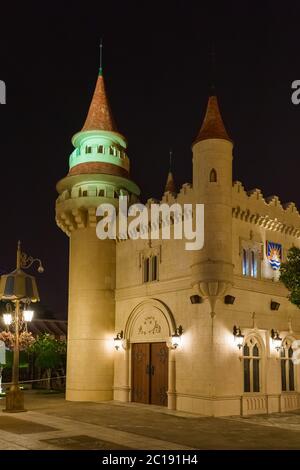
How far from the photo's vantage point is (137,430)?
59.1 feet

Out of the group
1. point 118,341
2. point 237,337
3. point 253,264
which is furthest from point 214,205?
point 118,341

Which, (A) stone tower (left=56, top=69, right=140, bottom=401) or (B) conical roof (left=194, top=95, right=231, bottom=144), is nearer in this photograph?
(B) conical roof (left=194, top=95, right=231, bottom=144)

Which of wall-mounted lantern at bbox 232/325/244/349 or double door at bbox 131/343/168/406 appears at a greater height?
wall-mounted lantern at bbox 232/325/244/349

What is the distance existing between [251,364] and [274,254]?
16.9 ft

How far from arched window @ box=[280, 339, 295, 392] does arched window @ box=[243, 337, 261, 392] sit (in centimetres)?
163

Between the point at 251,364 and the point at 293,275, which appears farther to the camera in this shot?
the point at 251,364

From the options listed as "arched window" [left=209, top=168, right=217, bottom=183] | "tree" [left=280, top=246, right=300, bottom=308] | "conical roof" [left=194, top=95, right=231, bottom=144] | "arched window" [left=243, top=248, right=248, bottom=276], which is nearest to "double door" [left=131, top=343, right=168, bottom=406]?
"arched window" [left=243, top=248, right=248, bottom=276]

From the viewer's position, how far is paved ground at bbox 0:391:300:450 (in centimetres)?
1534

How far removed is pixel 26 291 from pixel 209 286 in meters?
7.65

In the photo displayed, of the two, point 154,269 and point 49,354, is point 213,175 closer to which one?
point 154,269

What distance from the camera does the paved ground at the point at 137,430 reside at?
1534cm

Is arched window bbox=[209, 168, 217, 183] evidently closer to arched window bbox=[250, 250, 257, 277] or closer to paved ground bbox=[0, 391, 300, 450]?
arched window bbox=[250, 250, 257, 277]
